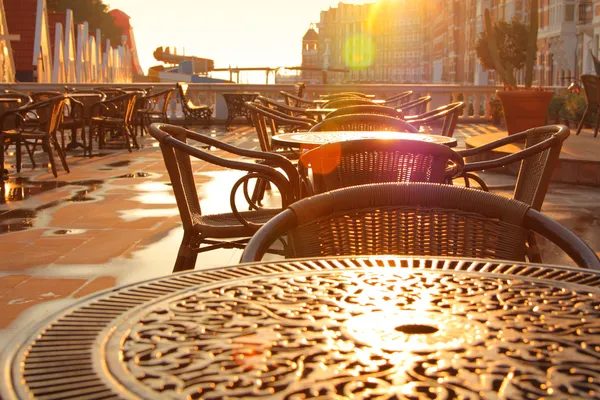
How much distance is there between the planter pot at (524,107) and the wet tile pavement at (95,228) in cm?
180

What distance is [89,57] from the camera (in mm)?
50500

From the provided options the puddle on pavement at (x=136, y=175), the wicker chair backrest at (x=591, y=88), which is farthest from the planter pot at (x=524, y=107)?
the puddle on pavement at (x=136, y=175)

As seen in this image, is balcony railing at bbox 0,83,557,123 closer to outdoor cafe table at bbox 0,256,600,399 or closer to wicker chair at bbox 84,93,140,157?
wicker chair at bbox 84,93,140,157

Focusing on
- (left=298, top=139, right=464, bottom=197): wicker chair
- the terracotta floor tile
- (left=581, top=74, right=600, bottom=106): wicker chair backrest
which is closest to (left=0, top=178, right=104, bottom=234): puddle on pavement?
the terracotta floor tile

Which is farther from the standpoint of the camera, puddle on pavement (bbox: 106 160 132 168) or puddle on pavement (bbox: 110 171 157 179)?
puddle on pavement (bbox: 106 160 132 168)

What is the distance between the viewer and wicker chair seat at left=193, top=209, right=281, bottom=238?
3.77 metres

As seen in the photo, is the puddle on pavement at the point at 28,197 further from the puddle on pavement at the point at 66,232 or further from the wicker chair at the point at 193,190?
the wicker chair at the point at 193,190

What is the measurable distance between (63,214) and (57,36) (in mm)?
37010

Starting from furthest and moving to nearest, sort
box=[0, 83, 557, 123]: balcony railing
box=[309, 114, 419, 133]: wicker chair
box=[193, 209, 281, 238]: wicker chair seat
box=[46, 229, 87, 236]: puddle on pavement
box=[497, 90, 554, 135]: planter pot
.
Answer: box=[0, 83, 557, 123]: balcony railing
box=[497, 90, 554, 135]: planter pot
box=[46, 229, 87, 236]: puddle on pavement
box=[309, 114, 419, 133]: wicker chair
box=[193, 209, 281, 238]: wicker chair seat

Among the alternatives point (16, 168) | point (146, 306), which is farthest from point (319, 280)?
point (16, 168)

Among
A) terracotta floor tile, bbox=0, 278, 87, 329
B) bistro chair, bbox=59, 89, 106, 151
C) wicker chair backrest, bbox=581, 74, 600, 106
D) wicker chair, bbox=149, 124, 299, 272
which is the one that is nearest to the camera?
wicker chair, bbox=149, 124, 299, 272

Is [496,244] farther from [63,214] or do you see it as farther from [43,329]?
[63,214]

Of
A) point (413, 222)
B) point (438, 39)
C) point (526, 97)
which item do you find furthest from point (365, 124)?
point (438, 39)

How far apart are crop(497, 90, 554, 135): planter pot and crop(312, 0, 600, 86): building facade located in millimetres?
18593
